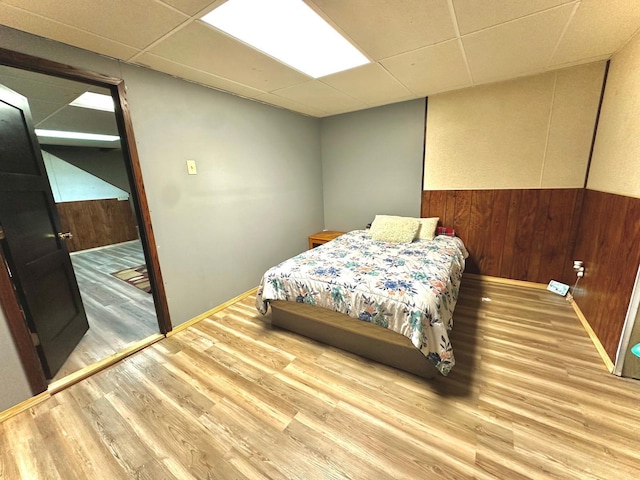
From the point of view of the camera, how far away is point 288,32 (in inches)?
64.1

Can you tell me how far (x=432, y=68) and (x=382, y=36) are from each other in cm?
78

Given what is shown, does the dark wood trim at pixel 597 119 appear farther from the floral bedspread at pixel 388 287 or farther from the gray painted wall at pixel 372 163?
the gray painted wall at pixel 372 163

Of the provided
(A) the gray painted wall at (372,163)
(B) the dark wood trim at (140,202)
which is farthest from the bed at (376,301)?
(A) the gray painted wall at (372,163)

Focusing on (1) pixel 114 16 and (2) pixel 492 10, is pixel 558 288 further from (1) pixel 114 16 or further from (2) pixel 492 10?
(1) pixel 114 16

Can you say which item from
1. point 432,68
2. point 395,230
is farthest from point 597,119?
point 395,230

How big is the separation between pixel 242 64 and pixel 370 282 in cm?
193

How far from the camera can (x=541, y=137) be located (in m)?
2.59

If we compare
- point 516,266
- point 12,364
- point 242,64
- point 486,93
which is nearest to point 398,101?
point 486,93

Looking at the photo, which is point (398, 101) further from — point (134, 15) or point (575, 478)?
point (575, 478)

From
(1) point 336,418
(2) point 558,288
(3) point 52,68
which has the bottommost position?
(1) point 336,418

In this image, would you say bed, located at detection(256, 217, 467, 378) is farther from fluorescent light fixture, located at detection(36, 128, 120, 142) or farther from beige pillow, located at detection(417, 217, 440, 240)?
fluorescent light fixture, located at detection(36, 128, 120, 142)

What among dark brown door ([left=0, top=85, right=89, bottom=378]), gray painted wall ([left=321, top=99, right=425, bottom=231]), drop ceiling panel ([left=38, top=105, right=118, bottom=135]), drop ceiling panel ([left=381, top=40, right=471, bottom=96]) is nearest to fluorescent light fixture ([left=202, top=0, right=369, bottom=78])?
drop ceiling panel ([left=381, top=40, right=471, bottom=96])

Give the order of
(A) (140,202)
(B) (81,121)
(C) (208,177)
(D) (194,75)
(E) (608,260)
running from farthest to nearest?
(B) (81,121), (C) (208,177), (D) (194,75), (A) (140,202), (E) (608,260)

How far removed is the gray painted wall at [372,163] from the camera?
10.8 ft
